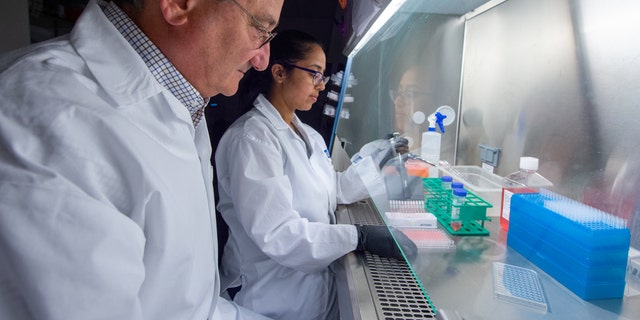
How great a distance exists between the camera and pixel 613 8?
102 centimetres

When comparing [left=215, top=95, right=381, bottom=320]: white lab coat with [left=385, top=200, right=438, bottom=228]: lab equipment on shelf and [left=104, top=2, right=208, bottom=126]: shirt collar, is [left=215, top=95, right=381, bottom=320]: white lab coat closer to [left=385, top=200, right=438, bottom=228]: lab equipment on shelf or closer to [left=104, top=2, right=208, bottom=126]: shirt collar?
[left=385, top=200, right=438, bottom=228]: lab equipment on shelf

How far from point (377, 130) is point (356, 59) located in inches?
33.7

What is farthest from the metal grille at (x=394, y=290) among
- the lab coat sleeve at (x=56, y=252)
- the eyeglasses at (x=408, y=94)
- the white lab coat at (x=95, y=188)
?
the eyeglasses at (x=408, y=94)

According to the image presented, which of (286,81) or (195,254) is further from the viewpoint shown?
(286,81)

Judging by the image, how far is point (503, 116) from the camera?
1.54 m

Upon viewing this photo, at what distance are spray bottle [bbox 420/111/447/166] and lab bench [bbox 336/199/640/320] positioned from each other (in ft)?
1.59

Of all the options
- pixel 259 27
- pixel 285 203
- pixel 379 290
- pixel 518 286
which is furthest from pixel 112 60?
pixel 518 286

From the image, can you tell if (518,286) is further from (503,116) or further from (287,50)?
(287,50)

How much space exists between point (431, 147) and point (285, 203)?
750 mm

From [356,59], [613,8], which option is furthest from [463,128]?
[356,59]

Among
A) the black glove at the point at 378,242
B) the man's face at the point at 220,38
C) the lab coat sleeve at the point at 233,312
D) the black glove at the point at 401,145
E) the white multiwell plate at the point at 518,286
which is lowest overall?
the lab coat sleeve at the point at 233,312

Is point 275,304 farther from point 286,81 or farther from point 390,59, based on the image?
point 390,59

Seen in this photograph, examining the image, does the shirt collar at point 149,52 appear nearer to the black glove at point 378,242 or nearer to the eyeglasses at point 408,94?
the black glove at point 378,242

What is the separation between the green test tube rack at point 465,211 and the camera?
3.66 feet
